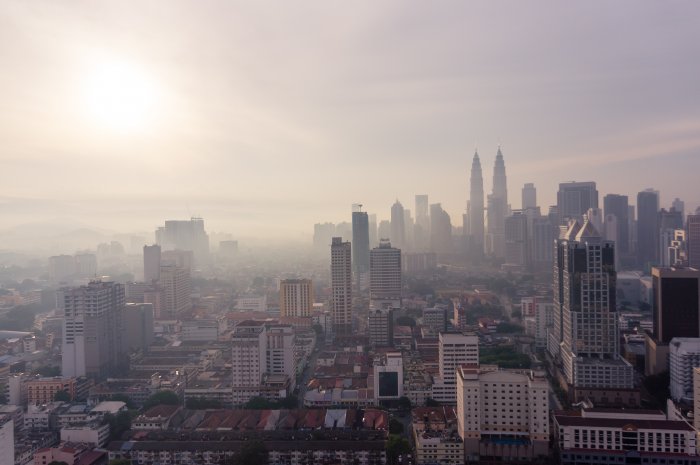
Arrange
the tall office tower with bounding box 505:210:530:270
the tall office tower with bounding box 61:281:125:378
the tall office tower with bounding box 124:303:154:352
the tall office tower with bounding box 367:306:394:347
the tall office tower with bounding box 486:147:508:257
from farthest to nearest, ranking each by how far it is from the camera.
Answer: the tall office tower with bounding box 486:147:508:257 < the tall office tower with bounding box 505:210:530:270 < the tall office tower with bounding box 367:306:394:347 < the tall office tower with bounding box 124:303:154:352 < the tall office tower with bounding box 61:281:125:378

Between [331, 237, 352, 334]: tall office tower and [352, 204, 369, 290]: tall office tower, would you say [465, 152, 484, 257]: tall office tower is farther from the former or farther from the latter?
[331, 237, 352, 334]: tall office tower

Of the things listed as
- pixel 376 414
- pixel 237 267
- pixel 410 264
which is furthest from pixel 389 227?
pixel 376 414

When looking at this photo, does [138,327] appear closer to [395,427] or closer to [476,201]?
[395,427]

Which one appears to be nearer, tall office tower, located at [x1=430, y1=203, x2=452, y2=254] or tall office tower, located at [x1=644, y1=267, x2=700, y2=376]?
tall office tower, located at [x1=644, y1=267, x2=700, y2=376]

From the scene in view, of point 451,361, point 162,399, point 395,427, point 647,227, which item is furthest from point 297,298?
point 647,227

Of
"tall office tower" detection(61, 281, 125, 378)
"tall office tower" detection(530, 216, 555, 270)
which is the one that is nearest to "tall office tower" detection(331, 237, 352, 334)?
"tall office tower" detection(61, 281, 125, 378)

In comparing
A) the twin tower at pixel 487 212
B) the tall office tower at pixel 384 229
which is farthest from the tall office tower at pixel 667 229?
the tall office tower at pixel 384 229
